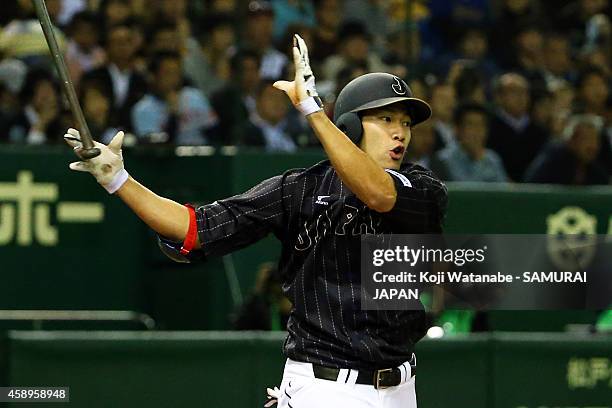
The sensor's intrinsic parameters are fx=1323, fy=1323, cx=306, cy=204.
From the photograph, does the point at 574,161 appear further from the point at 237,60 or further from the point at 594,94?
the point at 237,60

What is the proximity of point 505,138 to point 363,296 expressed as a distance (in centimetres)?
597

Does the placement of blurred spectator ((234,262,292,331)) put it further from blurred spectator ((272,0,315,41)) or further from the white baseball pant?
blurred spectator ((272,0,315,41))

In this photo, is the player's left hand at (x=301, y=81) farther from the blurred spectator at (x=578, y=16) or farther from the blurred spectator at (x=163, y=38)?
the blurred spectator at (x=578, y=16)

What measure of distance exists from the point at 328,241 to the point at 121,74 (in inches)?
227

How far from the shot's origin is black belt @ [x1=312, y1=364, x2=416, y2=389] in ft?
14.9

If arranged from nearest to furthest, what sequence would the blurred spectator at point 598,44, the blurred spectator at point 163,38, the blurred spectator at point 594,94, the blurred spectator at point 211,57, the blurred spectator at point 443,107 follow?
the blurred spectator at point 443,107 → the blurred spectator at point 163,38 → the blurred spectator at point 211,57 → the blurred spectator at point 594,94 → the blurred spectator at point 598,44

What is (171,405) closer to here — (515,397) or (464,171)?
(515,397)

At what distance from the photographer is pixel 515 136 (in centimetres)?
1039

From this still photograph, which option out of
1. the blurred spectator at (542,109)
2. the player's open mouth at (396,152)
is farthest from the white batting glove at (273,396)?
the blurred spectator at (542,109)

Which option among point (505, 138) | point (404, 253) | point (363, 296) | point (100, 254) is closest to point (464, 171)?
point (505, 138)

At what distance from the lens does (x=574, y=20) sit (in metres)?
13.6

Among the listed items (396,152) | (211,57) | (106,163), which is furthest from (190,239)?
(211,57)

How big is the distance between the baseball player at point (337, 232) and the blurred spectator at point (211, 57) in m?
5.81

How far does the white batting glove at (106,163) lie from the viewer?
14.0ft
